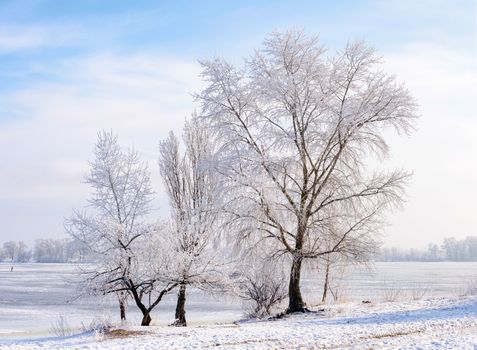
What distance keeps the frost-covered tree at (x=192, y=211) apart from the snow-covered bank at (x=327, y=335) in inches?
196

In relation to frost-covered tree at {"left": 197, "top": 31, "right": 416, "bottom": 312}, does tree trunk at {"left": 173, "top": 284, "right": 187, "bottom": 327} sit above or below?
below

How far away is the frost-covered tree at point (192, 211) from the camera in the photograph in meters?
22.9

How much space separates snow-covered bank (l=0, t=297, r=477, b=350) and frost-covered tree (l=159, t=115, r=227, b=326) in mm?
4980

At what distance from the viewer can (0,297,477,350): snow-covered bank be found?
12.9 m

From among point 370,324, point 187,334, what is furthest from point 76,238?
point 370,324

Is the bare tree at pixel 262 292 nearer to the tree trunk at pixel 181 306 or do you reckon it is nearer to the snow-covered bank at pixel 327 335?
the tree trunk at pixel 181 306

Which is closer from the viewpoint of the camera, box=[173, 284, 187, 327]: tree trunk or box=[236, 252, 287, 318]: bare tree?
box=[173, 284, 187, 327]: tree trunk

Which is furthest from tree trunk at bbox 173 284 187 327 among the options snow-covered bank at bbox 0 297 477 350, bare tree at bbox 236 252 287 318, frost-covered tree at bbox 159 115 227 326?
snow-covered bank at bbox 0 297 477 350

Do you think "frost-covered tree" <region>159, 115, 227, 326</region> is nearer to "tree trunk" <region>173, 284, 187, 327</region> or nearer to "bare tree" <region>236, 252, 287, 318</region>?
"tree trunk" <region>173, 284, 187, 327</region>

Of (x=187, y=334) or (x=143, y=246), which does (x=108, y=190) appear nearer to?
(x=143, y=246)

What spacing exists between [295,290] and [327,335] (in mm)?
7945

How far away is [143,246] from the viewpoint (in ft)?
72.9

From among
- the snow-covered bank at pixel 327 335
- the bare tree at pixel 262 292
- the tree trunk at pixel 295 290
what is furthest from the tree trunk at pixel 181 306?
the snow-covered bank at pixel 327 335

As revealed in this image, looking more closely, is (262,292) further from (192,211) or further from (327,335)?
(327,335)
